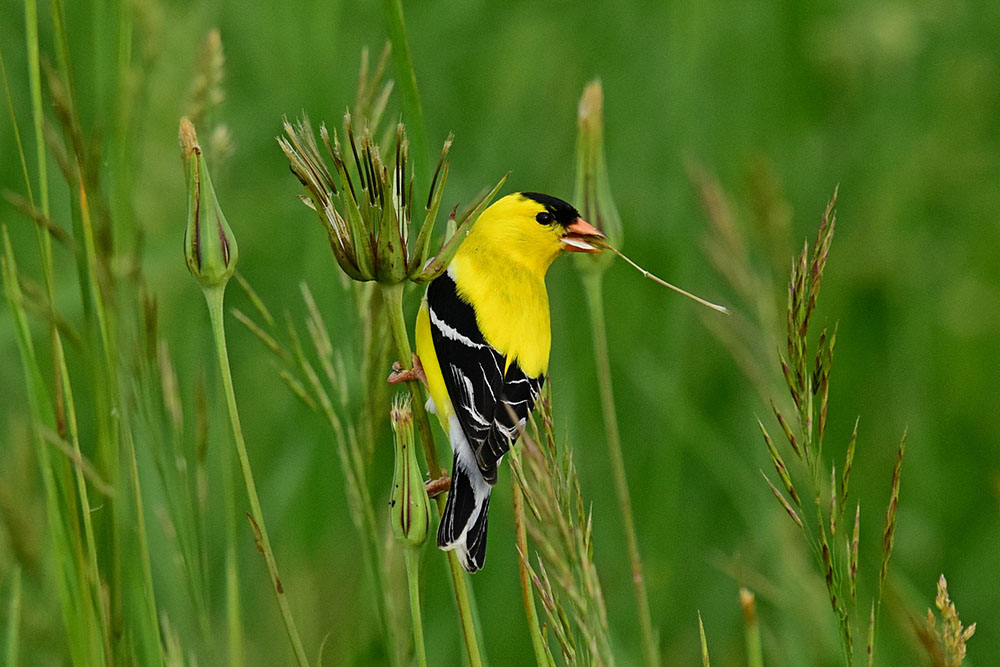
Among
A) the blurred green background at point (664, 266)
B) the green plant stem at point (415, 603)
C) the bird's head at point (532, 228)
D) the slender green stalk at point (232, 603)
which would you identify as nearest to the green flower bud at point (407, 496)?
the green plant stem at point (415, 603)

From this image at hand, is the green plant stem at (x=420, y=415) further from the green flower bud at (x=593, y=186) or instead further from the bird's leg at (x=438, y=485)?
the green flower bud at (x=593, y=186)

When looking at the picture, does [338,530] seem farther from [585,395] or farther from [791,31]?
[791,31]

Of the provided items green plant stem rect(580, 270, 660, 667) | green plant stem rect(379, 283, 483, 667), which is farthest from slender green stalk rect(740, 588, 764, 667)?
green plant stem rect(379, 283, 483, 667)

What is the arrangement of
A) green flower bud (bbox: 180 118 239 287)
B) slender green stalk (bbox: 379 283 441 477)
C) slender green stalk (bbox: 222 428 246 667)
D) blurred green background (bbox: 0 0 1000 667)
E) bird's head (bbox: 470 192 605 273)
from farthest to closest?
blurred green background (bbox: 0 0 1000 667) → bird's head (bbox: 470 192 605 273) → slender green stalk (bbox: 222 428 246 667) → green flower bud (bbox: 180 118 239 287) → slender green stalk (bbox: 379 283 441 477)

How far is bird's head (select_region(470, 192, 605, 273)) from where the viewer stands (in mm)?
1283

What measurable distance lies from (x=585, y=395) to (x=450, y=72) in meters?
0.97

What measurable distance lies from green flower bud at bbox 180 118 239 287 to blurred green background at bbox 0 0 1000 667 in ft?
1.78

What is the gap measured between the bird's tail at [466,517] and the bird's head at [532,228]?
28 centimetres

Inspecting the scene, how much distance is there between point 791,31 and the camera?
3.34 metres

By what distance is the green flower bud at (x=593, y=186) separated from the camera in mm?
1312

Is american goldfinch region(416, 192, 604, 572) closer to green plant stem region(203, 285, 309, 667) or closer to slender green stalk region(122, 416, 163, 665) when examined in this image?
green plant stem region(203, 285, 309, 667)

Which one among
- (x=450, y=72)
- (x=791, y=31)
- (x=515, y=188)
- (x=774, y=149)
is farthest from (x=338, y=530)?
(x=791, y=31)

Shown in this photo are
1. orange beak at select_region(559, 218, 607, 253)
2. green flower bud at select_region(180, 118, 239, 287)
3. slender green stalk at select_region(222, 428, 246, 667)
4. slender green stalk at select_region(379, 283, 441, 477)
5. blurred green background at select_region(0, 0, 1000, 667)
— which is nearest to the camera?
slender green stalk at select_region(379, 283, 441, 477)

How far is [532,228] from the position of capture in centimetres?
136
